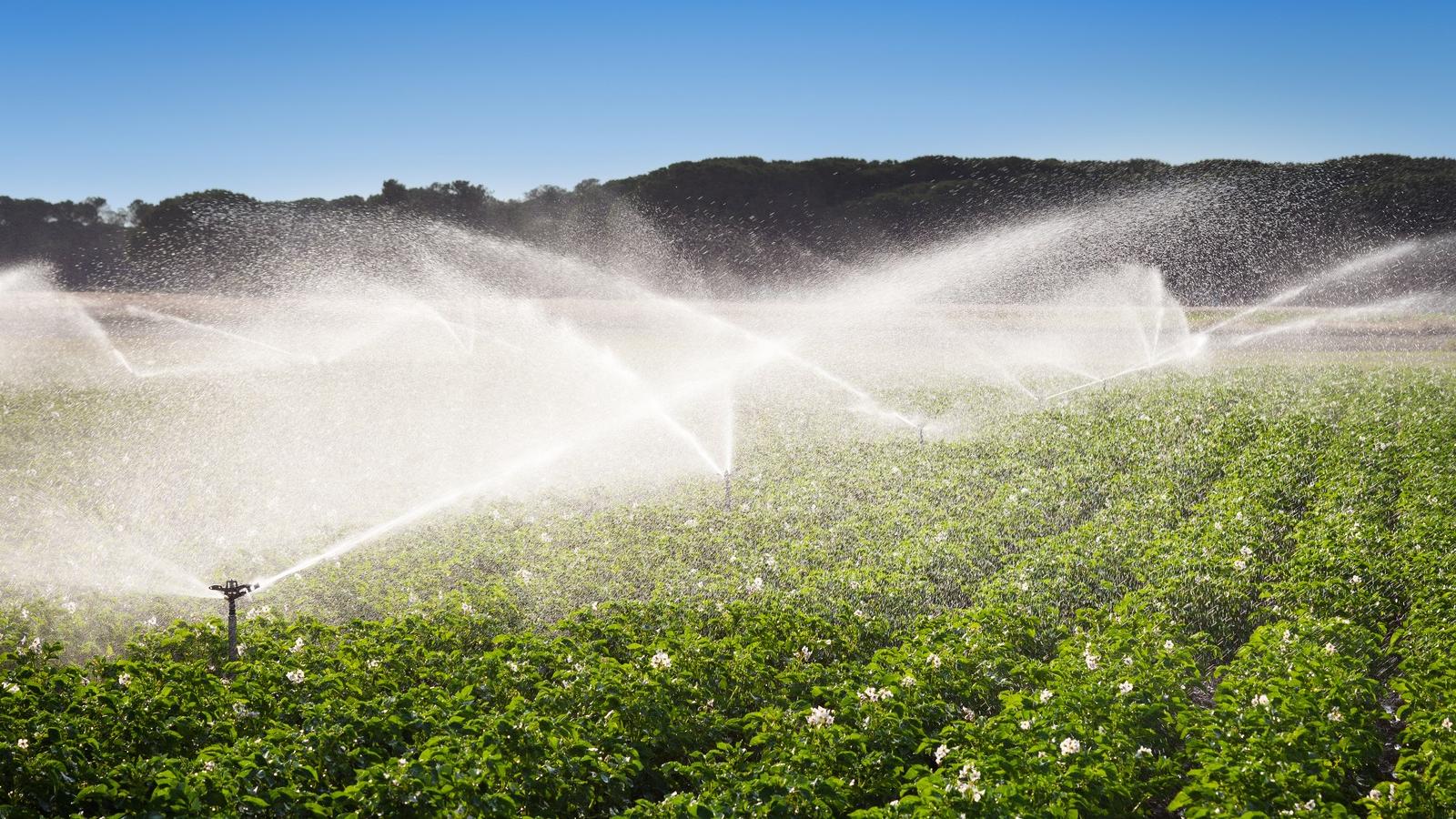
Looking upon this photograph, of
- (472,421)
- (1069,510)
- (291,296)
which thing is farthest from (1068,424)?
(291,296)

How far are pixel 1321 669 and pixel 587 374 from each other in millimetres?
25590

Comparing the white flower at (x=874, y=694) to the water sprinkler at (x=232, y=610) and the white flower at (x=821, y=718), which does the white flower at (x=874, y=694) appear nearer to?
the white flower at (x=821, y=718)

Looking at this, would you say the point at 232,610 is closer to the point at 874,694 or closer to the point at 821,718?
the point at 821,718

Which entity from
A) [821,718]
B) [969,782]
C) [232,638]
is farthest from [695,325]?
[969,782]

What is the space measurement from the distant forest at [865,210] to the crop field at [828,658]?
53.6 metres

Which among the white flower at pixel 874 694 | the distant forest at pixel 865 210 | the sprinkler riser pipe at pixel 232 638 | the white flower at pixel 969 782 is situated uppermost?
the distant forest at pixel 865 210

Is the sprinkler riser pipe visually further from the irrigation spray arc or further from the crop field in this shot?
the irrigation spray arc

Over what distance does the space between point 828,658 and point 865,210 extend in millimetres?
83260

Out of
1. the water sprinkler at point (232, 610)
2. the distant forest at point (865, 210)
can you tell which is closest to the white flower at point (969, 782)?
the water sprinkler at point (232, 610)

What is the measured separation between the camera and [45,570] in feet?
34.7

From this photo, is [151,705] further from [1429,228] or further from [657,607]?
[1429,228]

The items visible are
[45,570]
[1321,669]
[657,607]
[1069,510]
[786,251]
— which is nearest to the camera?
[1321,669]

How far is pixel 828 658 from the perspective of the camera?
809 cm

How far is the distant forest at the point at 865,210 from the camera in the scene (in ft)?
202
